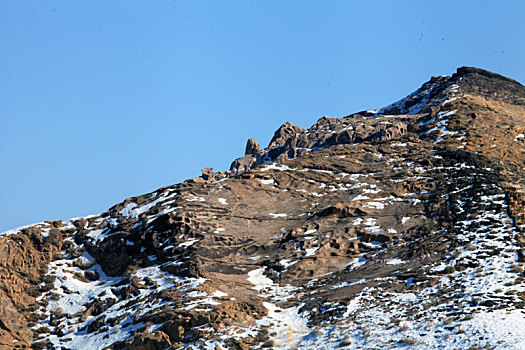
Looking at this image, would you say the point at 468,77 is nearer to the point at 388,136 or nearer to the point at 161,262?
the point at 388,136

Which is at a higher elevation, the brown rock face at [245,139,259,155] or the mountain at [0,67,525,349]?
the brown rock face at [245,139,259,155]

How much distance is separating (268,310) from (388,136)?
1429 inches

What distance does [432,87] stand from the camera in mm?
91812

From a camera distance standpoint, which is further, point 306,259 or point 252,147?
point 252,147

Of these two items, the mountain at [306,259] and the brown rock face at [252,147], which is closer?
the mountain at [306,259]

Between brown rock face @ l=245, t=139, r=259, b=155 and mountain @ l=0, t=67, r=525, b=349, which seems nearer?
mountain @ l=0, t=67, r=525, b=349

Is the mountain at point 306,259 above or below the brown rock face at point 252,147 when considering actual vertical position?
below

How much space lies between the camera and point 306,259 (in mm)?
43094

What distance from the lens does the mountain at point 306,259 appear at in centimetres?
3472

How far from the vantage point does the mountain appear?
34.7 m

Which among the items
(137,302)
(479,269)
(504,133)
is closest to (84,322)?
(137,302)

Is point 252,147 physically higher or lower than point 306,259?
higher

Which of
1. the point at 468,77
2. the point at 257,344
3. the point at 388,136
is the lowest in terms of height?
the point at 257,344

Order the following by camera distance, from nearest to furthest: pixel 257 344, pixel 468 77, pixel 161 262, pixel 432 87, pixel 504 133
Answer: pixel 257 344 → pixel 161 262 → pixel 504 133 → pixel 468 77 → pixel 432 87
